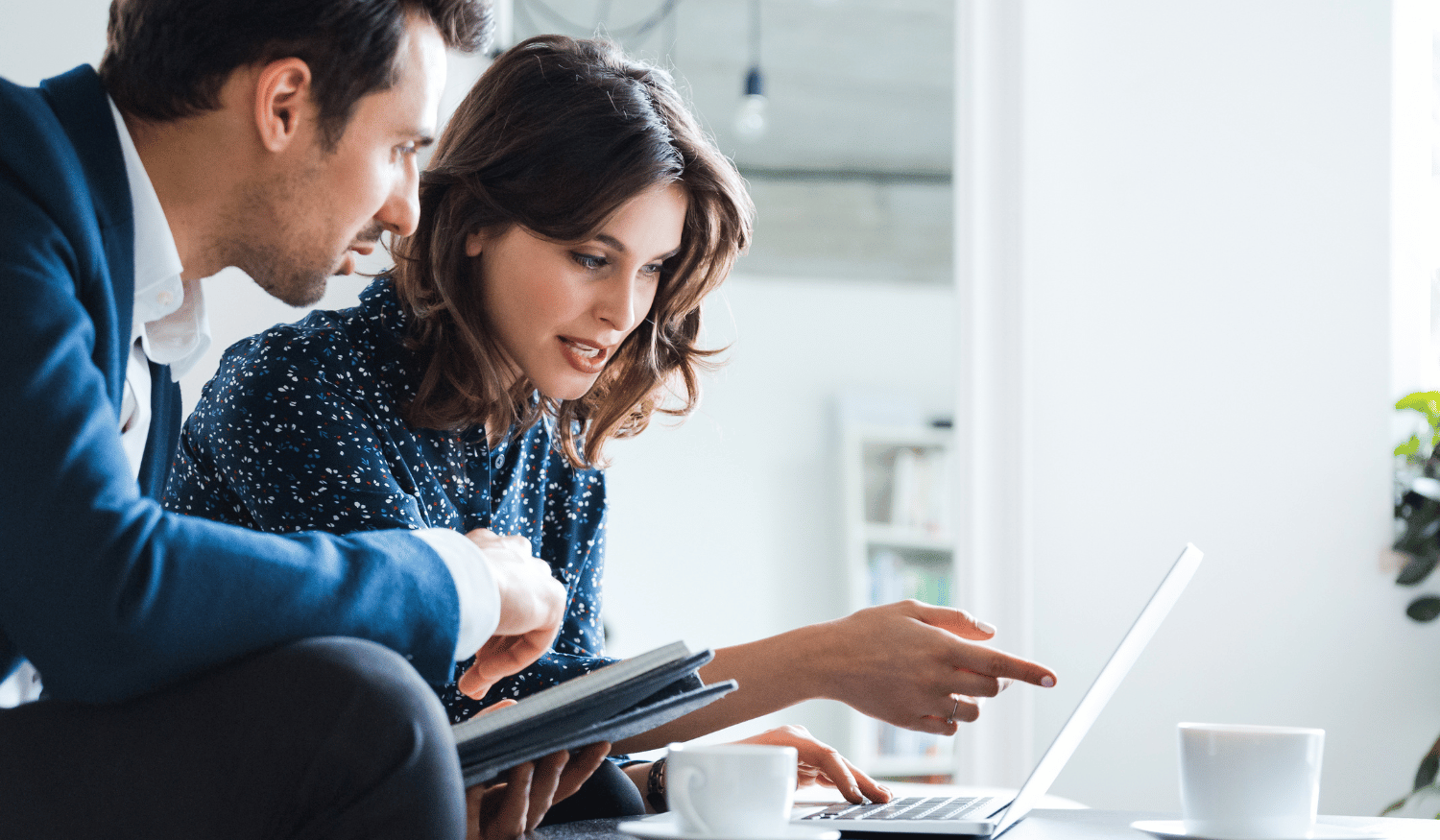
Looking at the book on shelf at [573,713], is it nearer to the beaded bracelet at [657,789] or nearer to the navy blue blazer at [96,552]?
the navy blue blazer at [96,552]

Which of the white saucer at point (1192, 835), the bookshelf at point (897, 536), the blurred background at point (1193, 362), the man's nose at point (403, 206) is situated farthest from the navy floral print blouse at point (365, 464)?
the bookshelf at point (897, 536)

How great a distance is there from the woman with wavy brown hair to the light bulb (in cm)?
234

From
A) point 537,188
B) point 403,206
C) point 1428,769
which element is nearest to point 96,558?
point 403,206

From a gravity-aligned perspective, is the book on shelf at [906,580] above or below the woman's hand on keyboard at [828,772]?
below

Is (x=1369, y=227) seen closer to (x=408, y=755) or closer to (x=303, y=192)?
(x=303, y=192)

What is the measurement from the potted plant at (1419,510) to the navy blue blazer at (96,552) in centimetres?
228

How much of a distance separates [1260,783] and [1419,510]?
1912mm

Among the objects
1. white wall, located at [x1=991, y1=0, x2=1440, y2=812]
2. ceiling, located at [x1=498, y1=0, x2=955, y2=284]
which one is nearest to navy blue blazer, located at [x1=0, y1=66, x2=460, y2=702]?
white wall, located at [x1=991, y1=0, x2=1440, y2=812]

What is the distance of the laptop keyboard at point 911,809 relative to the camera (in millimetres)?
958

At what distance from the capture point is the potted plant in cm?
238

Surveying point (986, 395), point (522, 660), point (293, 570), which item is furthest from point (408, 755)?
point (986, 395)

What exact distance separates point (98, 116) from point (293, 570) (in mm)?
381

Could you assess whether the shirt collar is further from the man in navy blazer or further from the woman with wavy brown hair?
the woman with wavy brown hair

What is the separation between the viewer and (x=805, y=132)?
5.06 m
